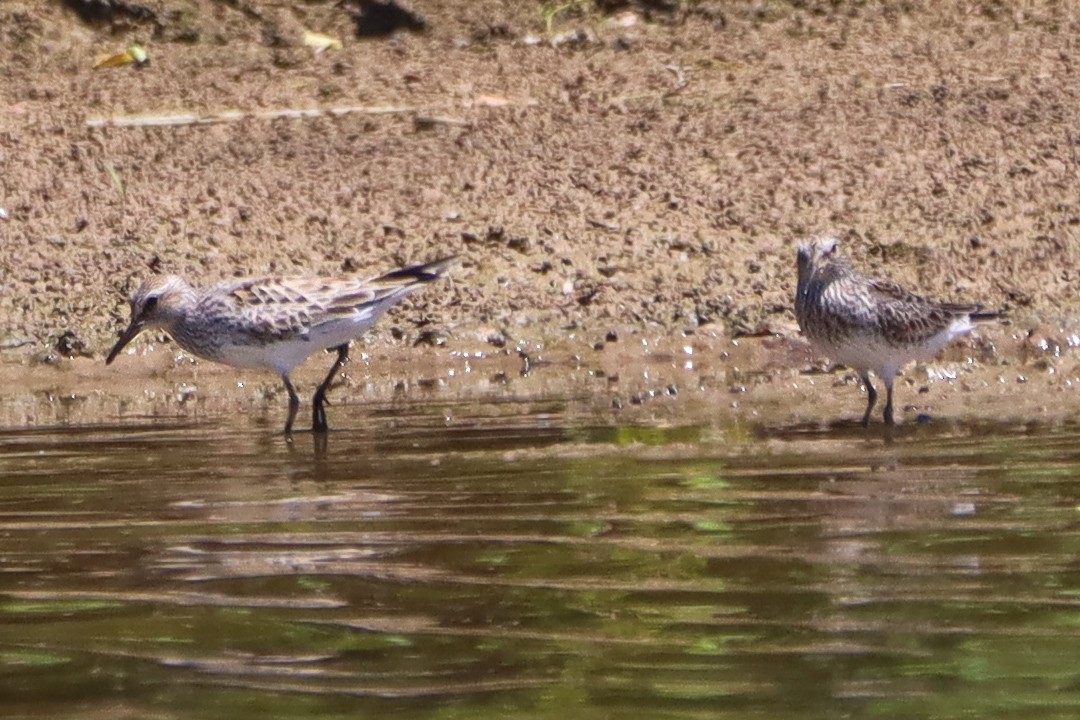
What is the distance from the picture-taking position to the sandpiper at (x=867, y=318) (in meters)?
9.34

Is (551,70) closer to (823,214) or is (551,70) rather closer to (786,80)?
(786,80)

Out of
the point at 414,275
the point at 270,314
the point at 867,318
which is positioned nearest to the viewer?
the point at 867,318

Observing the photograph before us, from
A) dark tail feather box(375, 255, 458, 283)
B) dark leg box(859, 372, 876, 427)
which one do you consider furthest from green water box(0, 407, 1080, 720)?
dark tail feather box(375, 255, 458, 283)

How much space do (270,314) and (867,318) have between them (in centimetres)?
285

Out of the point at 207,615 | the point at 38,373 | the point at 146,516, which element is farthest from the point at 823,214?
the point at 207,615

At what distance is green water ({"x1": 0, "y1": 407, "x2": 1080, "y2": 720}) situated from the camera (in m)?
4.79

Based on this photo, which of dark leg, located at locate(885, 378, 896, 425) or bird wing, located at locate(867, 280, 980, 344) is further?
bird wing, located at locate(867, 280, 980, 344)

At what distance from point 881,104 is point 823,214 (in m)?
1.29

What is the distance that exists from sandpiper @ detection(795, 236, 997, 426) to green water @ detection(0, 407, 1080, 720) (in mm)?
894

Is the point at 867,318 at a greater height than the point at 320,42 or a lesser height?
lesser

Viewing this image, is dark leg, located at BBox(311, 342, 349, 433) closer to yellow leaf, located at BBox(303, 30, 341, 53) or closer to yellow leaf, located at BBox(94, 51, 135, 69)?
yellow leaf, located at BBox(303, 30, 341, 53)

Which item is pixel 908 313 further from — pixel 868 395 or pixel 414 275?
pixel 414 275

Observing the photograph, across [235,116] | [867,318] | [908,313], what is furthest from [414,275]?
[235,116]

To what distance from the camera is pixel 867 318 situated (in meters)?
9.32
